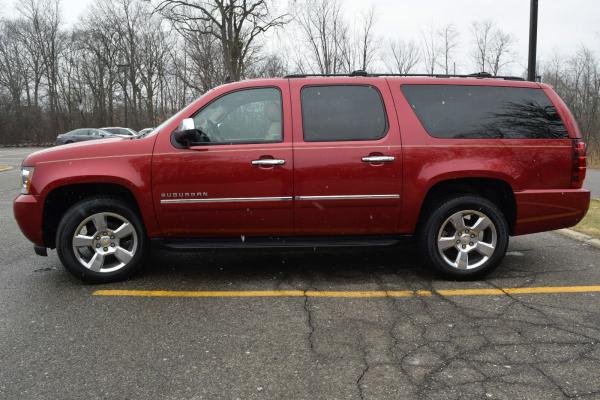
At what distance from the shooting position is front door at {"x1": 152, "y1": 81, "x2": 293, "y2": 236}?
4.67 metres

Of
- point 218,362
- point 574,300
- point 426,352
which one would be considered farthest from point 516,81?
point 218,362

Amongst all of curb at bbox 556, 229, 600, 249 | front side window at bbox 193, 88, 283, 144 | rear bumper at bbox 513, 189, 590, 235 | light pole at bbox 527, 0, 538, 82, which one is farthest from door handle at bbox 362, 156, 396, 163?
light pole at bbox 527, 0, 538, 82

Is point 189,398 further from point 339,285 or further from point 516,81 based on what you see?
point 516,81

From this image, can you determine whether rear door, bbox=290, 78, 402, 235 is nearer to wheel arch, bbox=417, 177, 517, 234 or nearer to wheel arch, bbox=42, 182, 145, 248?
wheel arch, bbox=417, 177, 517, 234

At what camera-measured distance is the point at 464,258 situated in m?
4.90

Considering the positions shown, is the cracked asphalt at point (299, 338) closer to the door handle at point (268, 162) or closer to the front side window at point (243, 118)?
the door handle at point (268, 162)

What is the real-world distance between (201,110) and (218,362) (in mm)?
2398

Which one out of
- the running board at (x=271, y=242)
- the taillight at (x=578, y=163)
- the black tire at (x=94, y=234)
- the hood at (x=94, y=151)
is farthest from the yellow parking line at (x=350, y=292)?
the hood at (x=94, y=151)

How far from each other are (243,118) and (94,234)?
5.73 ft

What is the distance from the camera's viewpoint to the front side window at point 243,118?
15.6ft

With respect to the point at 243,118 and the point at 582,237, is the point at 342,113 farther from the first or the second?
the point at 582,237

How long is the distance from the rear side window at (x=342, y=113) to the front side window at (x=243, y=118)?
0.28 metres

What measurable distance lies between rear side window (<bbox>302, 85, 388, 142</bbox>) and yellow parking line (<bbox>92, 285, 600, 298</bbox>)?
1.37 meters

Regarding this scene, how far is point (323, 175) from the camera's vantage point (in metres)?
4.68
